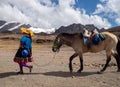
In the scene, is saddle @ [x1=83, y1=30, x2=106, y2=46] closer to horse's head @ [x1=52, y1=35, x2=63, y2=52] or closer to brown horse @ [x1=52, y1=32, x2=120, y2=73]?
brown horse @ [x1=52, y1=32, x2=120, y2=73]

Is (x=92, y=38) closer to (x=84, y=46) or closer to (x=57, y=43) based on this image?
(x=84, y=46)

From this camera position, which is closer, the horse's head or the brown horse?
the brown horse

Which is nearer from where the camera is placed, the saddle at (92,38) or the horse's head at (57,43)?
the saddle at (92,38)

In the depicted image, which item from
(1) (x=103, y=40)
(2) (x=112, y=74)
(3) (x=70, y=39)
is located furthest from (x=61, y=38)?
(2) (x=112, y=74)

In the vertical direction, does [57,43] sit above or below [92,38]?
below

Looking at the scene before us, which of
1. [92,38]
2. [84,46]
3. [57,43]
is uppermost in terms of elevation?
[92,38]

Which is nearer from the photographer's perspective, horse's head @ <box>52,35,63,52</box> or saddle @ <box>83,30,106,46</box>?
saddle @ <box>83,30,106,46</box>

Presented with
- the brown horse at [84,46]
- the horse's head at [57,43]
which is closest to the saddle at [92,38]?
the brown horse at [84,46]

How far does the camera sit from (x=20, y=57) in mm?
12914

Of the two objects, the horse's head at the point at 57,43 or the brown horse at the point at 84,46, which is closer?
the brown horse at the point at 84,46

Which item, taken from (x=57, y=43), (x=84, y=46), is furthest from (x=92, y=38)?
(x=57, y=43)

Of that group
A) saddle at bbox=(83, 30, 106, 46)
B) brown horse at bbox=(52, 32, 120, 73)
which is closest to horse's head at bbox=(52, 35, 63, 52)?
brown horse at bbox=(52, 32, 120, 73)

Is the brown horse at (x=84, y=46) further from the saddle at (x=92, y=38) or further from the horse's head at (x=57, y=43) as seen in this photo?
the saddle at (x=92, y=38)

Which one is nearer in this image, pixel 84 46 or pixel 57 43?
pixel 84 46
